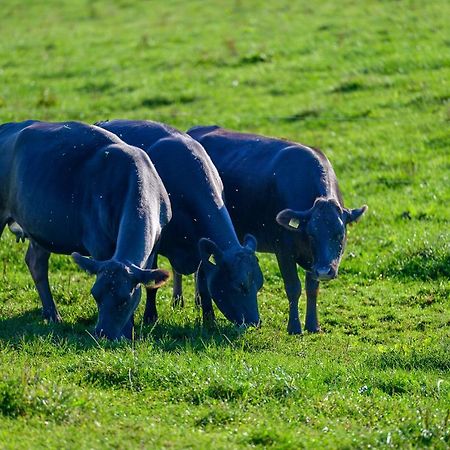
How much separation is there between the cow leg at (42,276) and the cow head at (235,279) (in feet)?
5.97

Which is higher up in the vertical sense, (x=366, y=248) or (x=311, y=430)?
(x=311, y=430)

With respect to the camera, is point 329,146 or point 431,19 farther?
point 431,19

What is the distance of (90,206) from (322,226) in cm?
239

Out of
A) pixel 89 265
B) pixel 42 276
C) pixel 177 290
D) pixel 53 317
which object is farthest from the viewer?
pixel 177 290

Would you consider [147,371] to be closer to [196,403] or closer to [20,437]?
[196,403]

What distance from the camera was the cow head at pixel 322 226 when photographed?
11578 mm

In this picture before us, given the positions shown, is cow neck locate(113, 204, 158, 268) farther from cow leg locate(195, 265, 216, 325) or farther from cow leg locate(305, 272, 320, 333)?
cow leg locate(305, 272, 320, 333)

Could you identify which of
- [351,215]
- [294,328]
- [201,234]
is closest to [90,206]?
[201,234]

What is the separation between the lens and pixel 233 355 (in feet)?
32.7

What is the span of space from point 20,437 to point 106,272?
8.77ft

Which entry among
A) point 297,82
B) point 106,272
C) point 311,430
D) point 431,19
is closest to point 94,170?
point 106,272

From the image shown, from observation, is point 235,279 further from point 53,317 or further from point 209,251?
point 53,317

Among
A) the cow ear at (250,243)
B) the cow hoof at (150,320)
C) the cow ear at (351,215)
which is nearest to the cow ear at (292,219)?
the cow ear at (250,243)

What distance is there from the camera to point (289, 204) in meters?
12.3
